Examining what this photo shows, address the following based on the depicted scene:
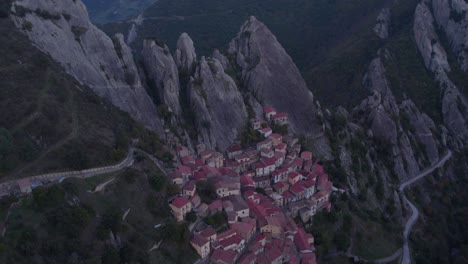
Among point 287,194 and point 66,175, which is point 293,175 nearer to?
point 287,194

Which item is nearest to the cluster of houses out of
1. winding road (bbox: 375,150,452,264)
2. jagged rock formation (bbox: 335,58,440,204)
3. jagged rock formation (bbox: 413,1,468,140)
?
jagged rock formation (bbox: 335,58,440,204)

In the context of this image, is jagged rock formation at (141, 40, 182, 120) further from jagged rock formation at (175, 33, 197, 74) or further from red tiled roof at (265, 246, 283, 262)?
red tiled roof at (265, 246, 283, 262)

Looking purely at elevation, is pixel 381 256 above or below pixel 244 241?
below

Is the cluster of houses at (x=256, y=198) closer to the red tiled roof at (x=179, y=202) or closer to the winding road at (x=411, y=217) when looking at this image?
the red tiled roof at (x=179, y=202)

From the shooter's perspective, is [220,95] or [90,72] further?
[220,95]

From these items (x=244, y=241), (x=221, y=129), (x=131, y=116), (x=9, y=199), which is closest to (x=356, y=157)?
(x=221, y=129)

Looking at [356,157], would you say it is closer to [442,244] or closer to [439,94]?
[442,244]
